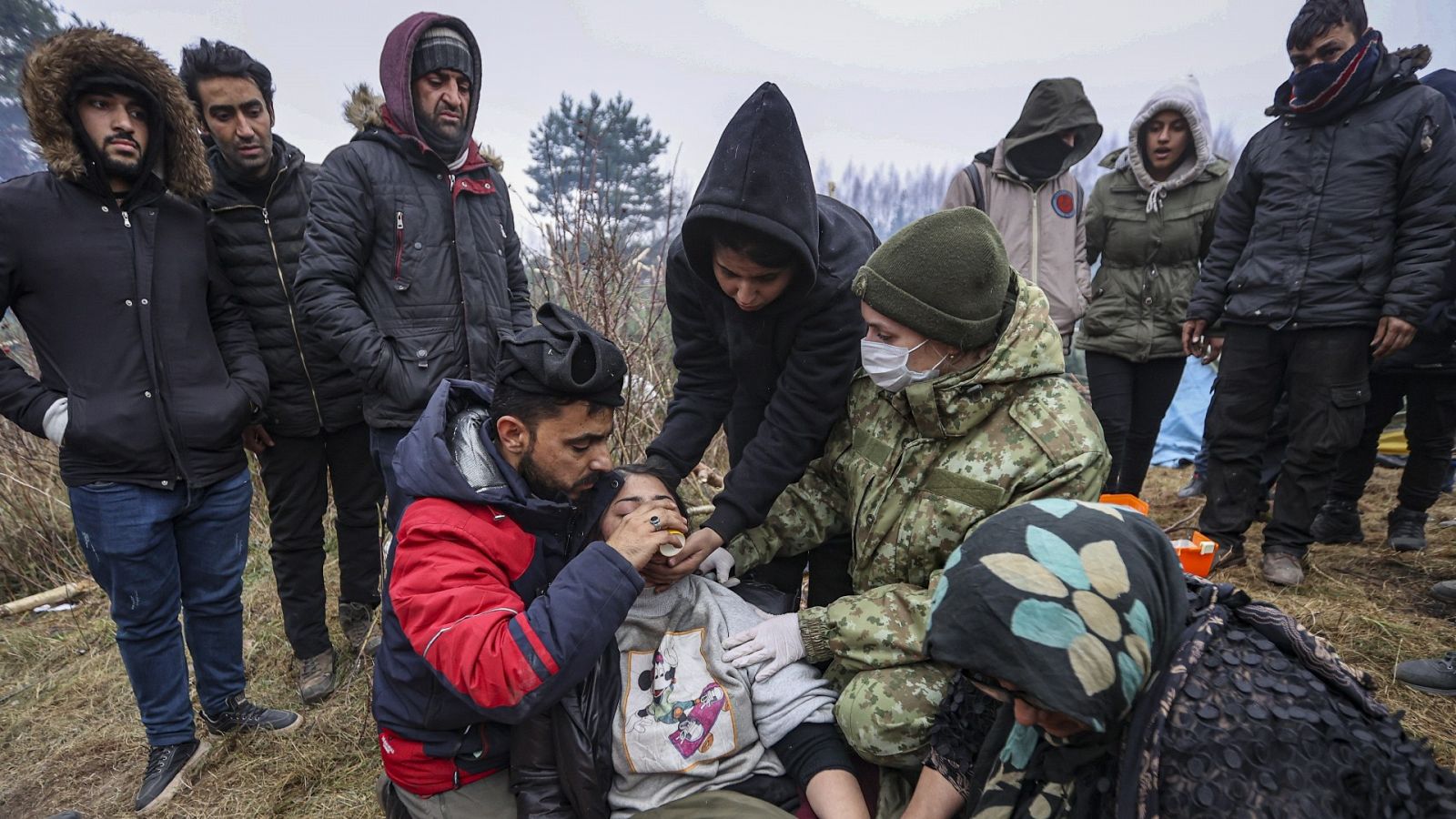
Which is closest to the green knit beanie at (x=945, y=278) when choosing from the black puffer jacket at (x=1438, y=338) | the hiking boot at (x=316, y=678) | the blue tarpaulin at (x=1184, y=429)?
the black puffer jacket at (x=1438, y=338)

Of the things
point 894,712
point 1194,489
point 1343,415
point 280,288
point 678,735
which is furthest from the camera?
point 1194,489

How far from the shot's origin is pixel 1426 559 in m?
3.60

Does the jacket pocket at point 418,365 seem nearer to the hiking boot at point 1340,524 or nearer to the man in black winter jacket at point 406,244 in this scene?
the man in black winter jacket at point 406,244

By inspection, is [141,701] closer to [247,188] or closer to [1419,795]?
[247,188]

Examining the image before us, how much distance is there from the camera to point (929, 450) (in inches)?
77.0

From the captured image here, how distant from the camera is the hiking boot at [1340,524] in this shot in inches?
155

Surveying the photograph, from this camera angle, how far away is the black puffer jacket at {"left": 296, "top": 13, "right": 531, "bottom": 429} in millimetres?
2629

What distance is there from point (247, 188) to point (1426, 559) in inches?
220

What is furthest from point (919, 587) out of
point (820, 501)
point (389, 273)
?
point (389, 273)

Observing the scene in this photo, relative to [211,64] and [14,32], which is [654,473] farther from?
[14,32]

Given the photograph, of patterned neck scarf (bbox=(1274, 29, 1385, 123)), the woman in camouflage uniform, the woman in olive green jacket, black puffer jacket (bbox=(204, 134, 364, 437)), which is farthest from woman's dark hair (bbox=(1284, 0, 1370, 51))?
black puffer jacket (bbox=(204, 134, 364, 437))

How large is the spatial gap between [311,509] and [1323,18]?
183 inches

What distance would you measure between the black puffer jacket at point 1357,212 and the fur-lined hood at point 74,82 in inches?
166

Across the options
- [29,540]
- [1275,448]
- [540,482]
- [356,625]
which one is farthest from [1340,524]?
[29,540]
